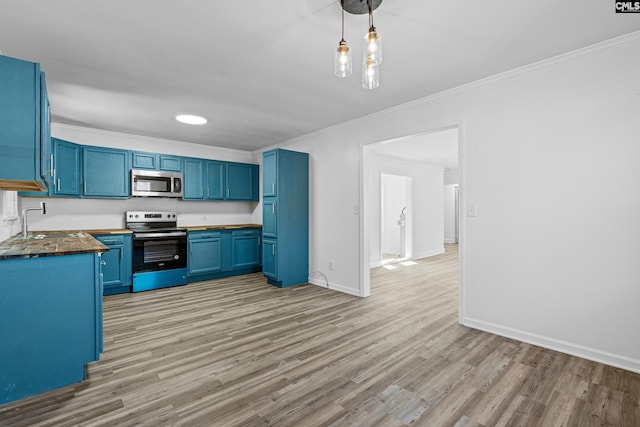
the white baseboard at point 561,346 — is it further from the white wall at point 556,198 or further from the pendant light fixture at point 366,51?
the pendant light fixture at point 366,51

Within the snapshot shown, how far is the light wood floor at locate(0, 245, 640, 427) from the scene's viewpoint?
176 cm

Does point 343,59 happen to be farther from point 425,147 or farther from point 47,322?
point 425,147

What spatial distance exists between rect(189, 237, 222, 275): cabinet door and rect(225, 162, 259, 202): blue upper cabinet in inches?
39.5

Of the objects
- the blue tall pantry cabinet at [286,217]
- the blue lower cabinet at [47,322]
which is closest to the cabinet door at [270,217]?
the blue tall pantry cabinet at [286,217]

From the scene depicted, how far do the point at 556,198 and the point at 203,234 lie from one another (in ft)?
15.7

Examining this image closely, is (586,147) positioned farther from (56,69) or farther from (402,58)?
(56,69)

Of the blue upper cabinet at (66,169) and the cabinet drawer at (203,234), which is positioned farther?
the cabinet drawer at (203,234)

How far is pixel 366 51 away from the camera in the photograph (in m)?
1.73

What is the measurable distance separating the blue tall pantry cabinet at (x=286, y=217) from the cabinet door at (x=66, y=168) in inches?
104

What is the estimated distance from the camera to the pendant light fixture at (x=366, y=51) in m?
1.66

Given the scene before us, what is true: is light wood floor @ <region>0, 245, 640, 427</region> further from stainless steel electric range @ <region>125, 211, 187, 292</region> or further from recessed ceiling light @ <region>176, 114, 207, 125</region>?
recessed ceiling light @ <region>176, 114, 207, 125</region>

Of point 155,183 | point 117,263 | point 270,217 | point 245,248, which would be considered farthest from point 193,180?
point 117,263

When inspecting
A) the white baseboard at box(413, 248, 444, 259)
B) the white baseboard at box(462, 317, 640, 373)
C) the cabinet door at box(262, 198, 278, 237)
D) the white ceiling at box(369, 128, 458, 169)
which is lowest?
the white baseboard at box(462, 317, 640, 373)

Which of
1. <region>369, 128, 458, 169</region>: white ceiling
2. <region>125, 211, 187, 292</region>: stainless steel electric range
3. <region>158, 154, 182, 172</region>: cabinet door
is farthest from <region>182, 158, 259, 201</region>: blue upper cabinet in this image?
<region>369, 128, 458, 169</region>: white ceiling
